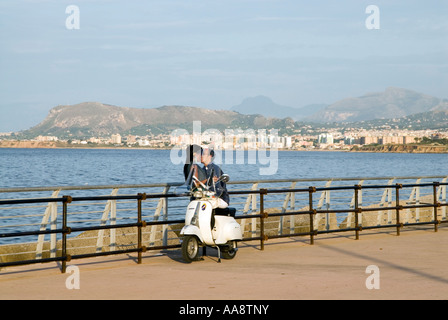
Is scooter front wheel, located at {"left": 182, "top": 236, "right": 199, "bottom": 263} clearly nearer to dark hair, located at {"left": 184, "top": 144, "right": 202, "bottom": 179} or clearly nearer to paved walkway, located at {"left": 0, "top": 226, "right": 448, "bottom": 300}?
paved walkway, located at {"left": 0, "top": 226, "right": 448, "bottom": 300}

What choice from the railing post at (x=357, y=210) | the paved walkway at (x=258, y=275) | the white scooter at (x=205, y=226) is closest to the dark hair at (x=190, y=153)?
the white scooter at (x=205, y=226)

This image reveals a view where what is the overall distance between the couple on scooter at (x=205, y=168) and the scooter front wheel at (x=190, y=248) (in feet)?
2.40

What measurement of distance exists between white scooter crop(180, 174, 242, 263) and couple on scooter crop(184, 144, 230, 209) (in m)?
0.13

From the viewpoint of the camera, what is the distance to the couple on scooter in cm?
1162

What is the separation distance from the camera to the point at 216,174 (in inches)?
463

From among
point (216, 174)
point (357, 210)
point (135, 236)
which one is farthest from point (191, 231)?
point (135, 236)

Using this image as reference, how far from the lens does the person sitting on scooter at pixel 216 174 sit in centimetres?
1157

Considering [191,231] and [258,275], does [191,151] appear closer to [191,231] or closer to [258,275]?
[191,231]

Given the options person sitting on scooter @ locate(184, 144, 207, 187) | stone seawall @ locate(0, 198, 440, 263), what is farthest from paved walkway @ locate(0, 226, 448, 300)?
person sitting on scooter @ locate(184, 144, 207, 187)

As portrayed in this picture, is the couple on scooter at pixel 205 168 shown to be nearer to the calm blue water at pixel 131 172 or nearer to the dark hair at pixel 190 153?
the dark hair at pixel 190 153

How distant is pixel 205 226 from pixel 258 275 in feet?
5.09
